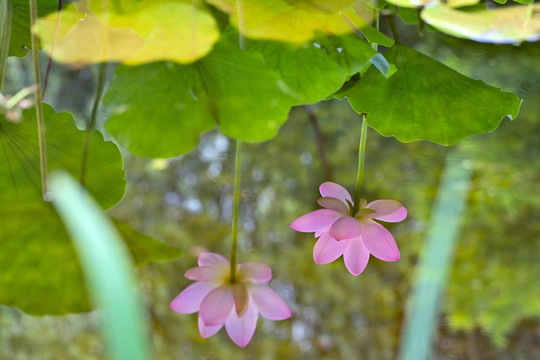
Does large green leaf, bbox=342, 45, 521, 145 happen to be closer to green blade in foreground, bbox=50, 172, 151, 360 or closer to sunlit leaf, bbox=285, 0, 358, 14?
sunlit leaf, bbox=285, 0, 358, 14

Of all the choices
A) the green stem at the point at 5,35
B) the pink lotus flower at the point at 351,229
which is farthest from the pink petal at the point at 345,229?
the green stem at the point at 5,35

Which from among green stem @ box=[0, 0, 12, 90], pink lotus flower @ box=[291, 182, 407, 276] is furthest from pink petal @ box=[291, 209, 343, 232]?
green stem @ box=[0, 0, 12, 90]

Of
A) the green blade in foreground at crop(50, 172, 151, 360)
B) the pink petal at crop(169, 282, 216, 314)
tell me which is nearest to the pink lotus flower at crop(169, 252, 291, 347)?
the pink petal at crop(169, 282, 216, 314)

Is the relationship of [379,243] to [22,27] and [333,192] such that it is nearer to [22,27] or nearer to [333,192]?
[333,192]

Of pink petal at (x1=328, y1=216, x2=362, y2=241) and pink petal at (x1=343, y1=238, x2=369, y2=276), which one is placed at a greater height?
pink petal at (x1=328, y1=216, x2=362, y2=241)

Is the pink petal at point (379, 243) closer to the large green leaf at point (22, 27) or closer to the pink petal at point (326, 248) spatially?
the pink petal at point (326, 248)

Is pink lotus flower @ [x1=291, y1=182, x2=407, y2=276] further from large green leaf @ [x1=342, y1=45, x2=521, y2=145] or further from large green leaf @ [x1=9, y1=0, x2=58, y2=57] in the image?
large green leaf @ [x1=9, y1=0, x2=58, y2=57]

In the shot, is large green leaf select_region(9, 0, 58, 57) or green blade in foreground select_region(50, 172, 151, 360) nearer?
A: green blade in foreground select_region(50, 172, 151, 360)

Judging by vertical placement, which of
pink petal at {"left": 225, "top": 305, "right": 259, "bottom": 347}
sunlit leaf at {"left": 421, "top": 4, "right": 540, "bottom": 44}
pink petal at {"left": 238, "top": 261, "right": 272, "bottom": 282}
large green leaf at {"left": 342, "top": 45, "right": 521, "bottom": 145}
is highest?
sunlit leaf at {"left": 421, "top": 4, "right": 540, "bottom": 44}
